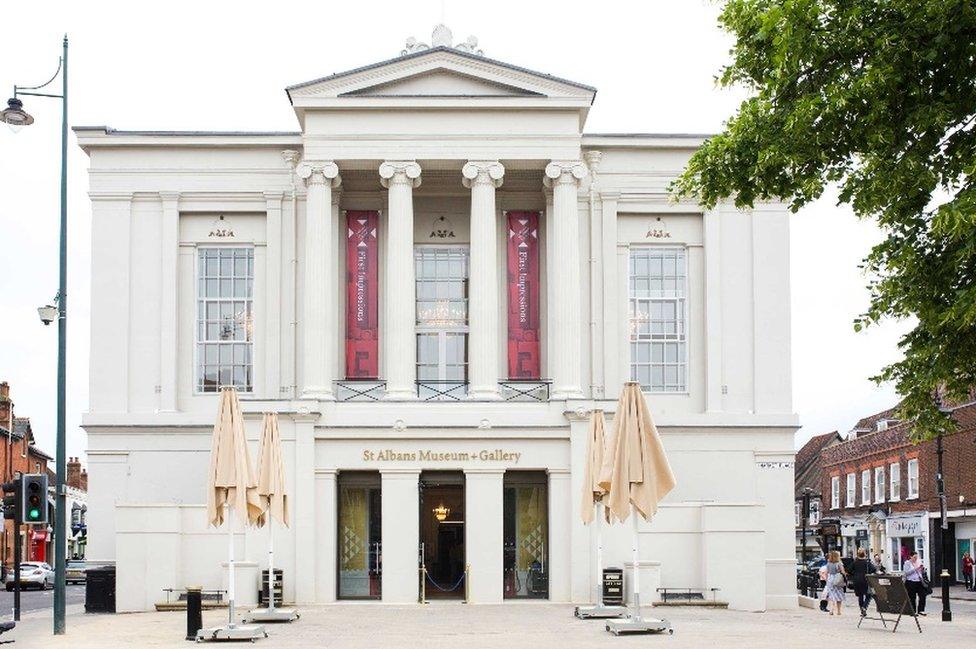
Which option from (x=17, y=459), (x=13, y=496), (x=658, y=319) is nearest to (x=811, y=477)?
(x=17, y=459)

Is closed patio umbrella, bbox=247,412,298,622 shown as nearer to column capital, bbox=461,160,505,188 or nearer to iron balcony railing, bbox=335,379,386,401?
iron balcony railing, bbox=335,379,386,401

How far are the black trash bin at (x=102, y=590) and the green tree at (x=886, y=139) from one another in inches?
822

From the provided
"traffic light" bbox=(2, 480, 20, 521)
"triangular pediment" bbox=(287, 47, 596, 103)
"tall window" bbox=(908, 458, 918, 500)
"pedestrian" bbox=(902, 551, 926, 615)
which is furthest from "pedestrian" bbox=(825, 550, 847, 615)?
"tall window" bbox=(908, 458, 918, 500)

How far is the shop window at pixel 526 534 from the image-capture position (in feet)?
116

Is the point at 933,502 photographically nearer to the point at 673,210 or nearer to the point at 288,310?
the point at 673,210

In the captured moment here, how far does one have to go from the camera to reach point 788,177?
55.7 feet

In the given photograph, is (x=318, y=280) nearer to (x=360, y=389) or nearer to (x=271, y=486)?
(x=360, y=389)

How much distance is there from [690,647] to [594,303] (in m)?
17.3

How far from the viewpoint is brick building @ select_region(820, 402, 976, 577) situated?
5422 cm

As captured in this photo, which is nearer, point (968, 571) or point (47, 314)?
point (47, 314)

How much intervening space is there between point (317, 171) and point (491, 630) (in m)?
15.2

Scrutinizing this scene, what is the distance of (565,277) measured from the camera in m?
36.7

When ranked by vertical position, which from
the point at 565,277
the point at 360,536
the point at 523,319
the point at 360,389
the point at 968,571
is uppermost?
the point at 565,277

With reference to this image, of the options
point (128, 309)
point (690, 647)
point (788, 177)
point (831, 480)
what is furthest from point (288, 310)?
point (831, 480)
